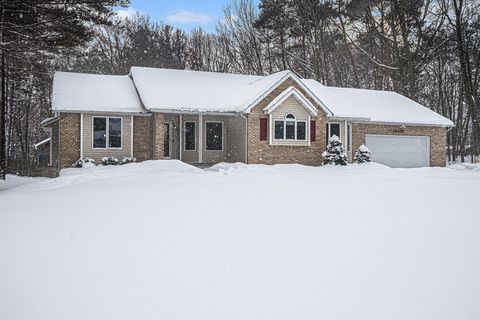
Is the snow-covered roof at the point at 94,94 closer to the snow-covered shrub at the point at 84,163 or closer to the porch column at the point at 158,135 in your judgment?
the porch column at the point at 158,135

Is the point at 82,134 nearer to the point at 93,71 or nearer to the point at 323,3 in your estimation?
the point at 93,71

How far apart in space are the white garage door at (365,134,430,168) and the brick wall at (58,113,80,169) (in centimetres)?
1471

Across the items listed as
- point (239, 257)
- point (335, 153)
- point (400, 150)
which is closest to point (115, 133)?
point (335, 153)

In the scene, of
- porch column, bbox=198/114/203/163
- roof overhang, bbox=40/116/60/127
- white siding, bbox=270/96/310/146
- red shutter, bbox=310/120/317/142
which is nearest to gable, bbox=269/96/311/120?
white siding, bbox=270/96/310/146

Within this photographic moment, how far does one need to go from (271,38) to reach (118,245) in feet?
100

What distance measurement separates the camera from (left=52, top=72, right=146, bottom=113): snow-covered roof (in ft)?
60.3

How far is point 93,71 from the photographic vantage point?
34812mm

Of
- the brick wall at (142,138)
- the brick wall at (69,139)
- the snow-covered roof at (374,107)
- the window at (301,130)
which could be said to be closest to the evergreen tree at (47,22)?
the brick wall at (69,139)

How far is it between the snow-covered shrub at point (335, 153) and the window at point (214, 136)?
5.28 meters

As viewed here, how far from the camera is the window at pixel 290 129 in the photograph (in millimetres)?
20531

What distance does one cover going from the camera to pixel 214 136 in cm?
2195

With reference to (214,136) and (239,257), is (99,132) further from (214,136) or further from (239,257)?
(239,257)

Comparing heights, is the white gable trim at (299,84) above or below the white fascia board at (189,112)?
above

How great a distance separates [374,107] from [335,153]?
17.8ft
